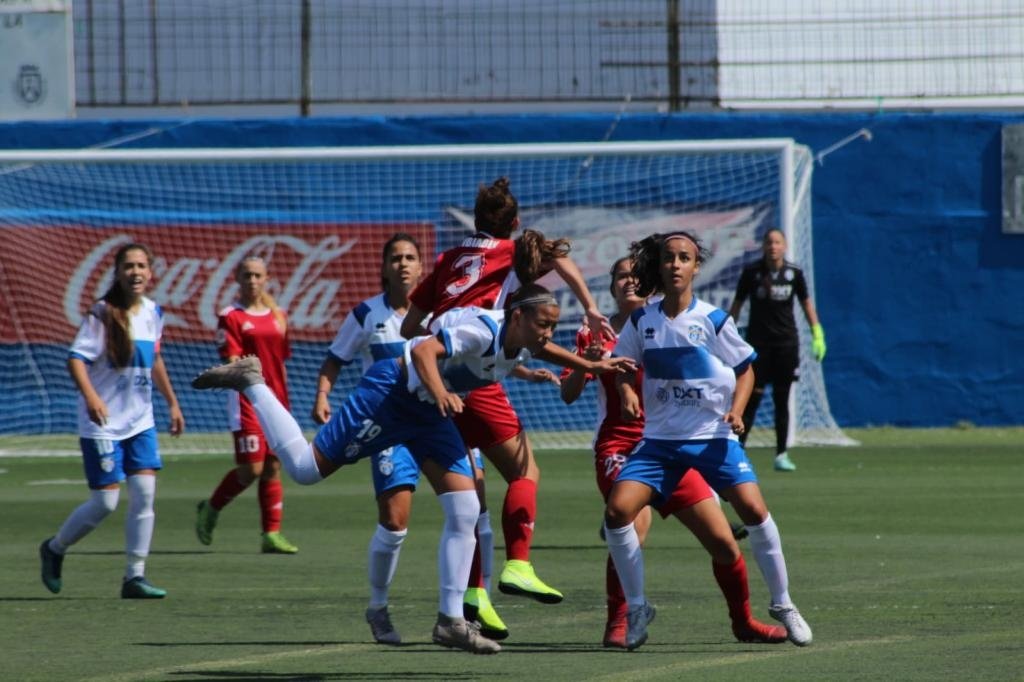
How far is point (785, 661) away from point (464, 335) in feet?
6.41

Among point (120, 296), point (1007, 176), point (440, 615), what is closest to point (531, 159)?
point (1007, 176)

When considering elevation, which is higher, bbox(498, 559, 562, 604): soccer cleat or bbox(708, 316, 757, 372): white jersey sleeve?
bbox(708, 316, 757, 372): white jersey sleeve

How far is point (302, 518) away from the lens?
47.6 feet

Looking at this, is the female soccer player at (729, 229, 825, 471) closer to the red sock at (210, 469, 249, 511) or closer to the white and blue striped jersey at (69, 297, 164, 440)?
the red sock at (210, 469, 249, 511)

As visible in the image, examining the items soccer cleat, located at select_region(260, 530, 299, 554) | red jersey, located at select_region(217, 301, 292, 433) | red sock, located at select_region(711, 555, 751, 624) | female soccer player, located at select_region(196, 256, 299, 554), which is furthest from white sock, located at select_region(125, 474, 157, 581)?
red sock, located at select_region(711, 555, 751, 624)

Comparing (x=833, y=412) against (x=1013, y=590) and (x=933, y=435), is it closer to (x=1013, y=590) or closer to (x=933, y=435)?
(x=933, y=435)

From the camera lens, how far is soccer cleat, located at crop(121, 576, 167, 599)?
33.4 ft

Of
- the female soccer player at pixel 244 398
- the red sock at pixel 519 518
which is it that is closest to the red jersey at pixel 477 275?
the red sock at pixel 519 518

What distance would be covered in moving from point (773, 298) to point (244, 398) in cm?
639

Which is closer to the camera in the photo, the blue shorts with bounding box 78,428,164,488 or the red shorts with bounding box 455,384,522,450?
the red shorts with bounding box 455,384,522,450

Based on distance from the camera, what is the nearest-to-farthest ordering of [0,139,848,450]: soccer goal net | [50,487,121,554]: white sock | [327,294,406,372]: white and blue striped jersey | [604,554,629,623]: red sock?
[604,554,629,623]: red sock
[50,487,121,554]: white sock
[327,294,406,372]: white and blue striped jersey
[0,139,848,450]: soccer goal net

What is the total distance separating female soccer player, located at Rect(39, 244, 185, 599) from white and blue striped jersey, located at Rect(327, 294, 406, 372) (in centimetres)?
116

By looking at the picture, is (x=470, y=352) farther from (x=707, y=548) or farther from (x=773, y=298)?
(x=773, y=298)

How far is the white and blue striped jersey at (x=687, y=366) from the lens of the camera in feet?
26.8
